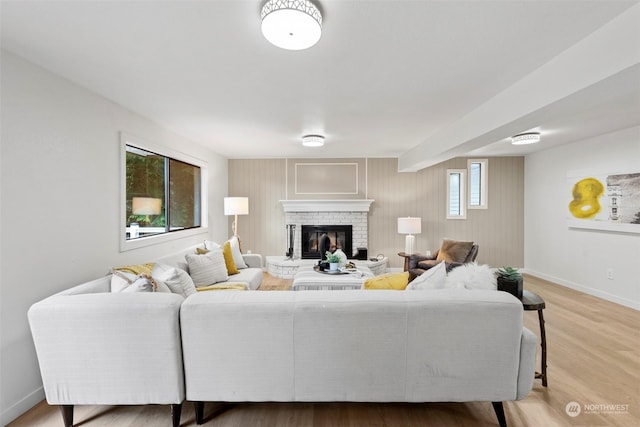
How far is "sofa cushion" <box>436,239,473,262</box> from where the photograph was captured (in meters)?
4.57

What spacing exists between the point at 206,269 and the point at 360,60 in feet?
8.75

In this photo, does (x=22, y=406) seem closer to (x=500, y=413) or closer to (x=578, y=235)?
(x=500, y=413)

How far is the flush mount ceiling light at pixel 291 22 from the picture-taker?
1432 mm

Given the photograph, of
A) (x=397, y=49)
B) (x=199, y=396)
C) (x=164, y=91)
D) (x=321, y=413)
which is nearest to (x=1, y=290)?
(x=199, y=396)

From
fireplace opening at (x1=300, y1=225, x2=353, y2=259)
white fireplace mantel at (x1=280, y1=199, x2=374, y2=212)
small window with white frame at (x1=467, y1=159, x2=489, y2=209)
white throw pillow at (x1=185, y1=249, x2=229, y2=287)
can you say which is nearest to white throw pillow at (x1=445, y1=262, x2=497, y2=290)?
white throw pillow at (x1=185, y1=249, x2=229, y2=287)

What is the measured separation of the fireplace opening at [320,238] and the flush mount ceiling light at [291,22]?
15.2 feet

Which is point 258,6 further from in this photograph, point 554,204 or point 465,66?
point 554,204

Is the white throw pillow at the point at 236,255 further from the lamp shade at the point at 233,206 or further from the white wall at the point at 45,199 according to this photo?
the white wall at the point at 45,199

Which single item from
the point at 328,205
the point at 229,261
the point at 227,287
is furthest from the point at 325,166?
the point at 227,287

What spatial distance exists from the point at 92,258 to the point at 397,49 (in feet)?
9.87

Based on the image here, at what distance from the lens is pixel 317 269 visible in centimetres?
418

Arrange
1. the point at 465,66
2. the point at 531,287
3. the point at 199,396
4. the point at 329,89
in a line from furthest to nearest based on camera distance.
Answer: the point at 531,287, the point at 329,89, the point at 465,66, the point at 199,396

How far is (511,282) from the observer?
2080mm

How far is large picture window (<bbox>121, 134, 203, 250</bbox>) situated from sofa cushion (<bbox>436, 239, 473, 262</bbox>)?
13.7 feet
